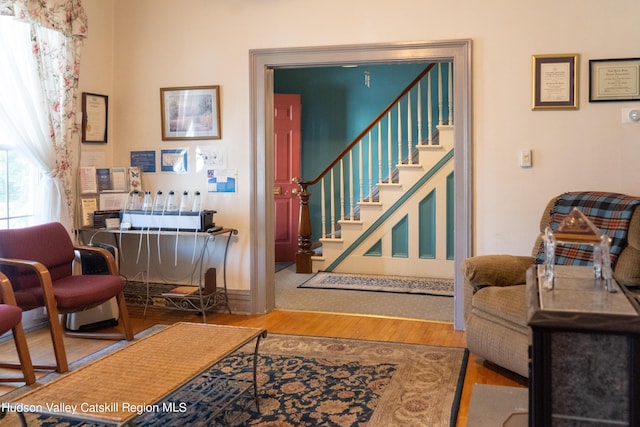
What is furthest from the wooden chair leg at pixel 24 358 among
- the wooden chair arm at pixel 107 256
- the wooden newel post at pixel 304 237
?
the wooden newel post at pixel 304 237

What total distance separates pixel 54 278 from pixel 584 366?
325cm

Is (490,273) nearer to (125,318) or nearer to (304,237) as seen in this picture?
(125,318)

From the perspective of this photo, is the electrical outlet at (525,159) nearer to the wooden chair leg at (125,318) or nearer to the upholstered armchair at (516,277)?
the upholstered armchair at (516,277)

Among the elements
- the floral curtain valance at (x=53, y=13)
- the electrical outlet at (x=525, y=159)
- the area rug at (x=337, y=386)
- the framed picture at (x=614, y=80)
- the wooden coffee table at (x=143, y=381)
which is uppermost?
the floral curtain valance at (x=53, y=13)

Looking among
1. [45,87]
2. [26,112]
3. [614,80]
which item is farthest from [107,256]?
[614,80]

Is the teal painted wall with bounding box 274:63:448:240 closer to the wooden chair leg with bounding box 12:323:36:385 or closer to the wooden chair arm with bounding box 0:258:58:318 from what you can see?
the wooden chair arm with bounding box 0:258:58:318

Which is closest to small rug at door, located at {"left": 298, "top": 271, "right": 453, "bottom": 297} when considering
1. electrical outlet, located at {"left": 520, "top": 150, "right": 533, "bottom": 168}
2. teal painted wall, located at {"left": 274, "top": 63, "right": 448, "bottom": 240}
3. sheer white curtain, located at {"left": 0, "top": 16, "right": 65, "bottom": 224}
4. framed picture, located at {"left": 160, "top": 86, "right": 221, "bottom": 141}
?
teal painted wall, located at {"left": 274, "top": 63, "right": 448, "bottom": 240}

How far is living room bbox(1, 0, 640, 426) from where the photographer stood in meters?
3.74

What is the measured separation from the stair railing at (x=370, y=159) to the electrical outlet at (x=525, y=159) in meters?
1.95

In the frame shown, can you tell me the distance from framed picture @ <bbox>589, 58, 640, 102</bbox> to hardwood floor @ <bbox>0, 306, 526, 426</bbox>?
1795 mm

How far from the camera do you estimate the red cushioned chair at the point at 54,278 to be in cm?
322

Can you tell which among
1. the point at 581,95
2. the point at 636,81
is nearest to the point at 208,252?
the point at 581,95

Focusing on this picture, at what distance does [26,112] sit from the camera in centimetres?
388

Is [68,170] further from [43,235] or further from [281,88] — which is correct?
[281,88]
